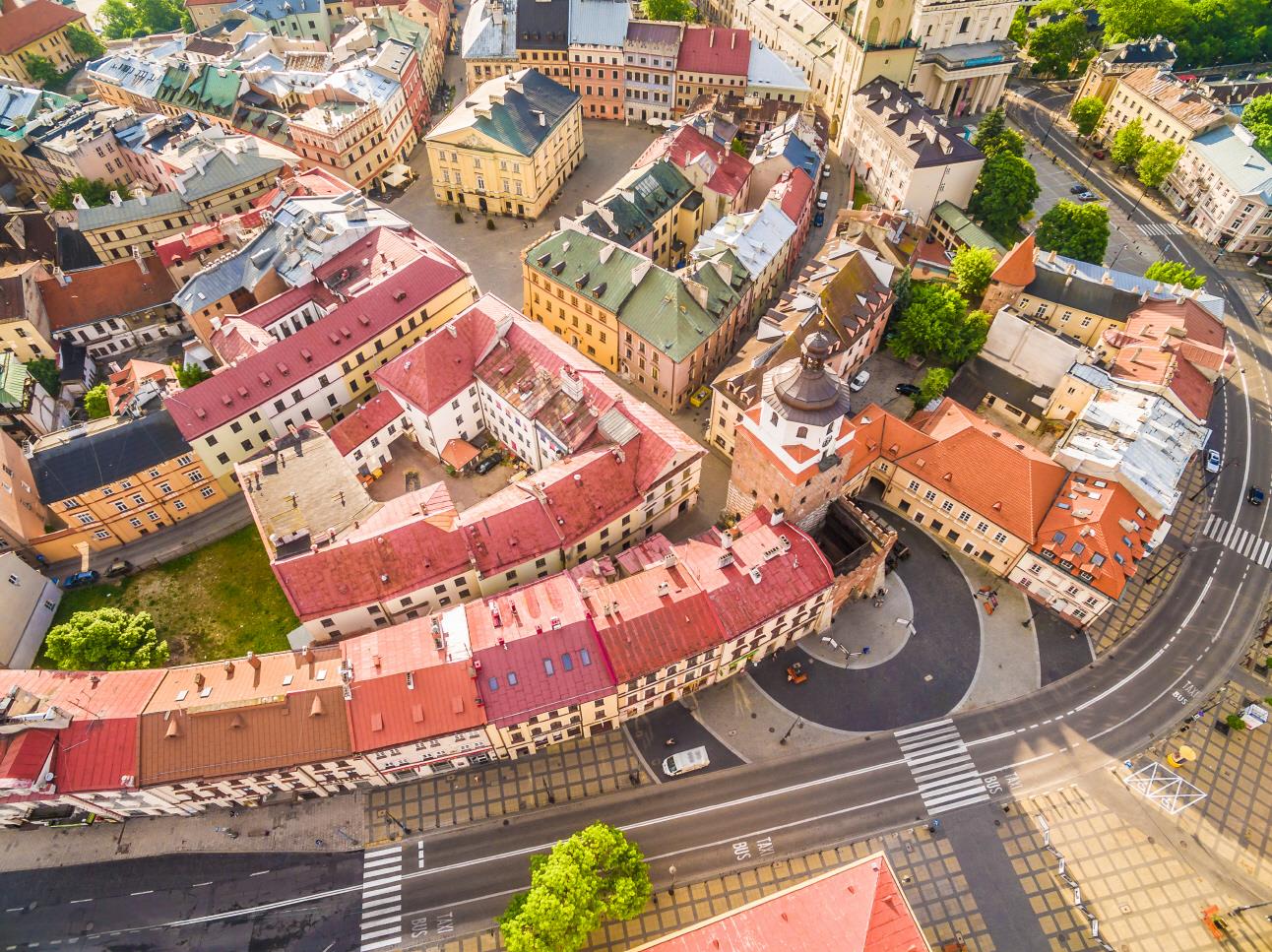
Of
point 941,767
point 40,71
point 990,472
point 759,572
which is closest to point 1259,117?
point 990,472

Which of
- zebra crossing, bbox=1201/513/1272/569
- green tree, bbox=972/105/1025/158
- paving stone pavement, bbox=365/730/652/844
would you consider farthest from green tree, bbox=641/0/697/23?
paving stone pavement, bbox=365/730/652/844

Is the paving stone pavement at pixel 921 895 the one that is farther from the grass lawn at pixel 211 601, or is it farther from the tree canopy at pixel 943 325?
the tree canopy at pixel 943 325

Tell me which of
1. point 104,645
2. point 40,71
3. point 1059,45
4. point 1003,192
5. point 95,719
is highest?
point 1059,45

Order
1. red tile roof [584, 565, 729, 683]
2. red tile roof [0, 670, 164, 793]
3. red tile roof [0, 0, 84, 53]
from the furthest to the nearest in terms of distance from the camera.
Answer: red tile roof [0, 0, 84, 53] → red tile roof [584, 565, 729, 683] → red tile roof [0, 670, 164, 793]

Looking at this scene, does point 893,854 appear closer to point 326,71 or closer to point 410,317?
point 410,317

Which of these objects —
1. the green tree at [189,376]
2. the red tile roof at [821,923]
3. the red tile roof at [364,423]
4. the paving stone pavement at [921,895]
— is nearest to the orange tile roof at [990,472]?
the paving stone pavement at [921,895]

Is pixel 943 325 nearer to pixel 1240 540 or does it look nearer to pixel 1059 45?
pixel 1240 540

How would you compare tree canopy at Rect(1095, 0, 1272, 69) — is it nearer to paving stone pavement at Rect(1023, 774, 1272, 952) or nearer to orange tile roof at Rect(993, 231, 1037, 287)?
orange tile roof at Rect(993, 231, 1037, 287)
